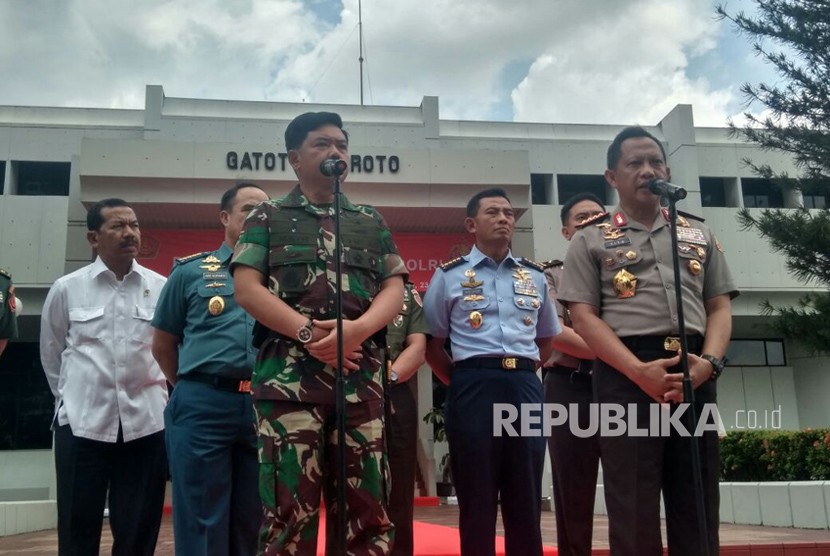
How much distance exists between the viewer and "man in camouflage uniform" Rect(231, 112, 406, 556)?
2244 millimetres

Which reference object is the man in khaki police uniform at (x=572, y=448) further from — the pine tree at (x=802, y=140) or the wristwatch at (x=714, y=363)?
the pine tree at (x=802, y=140)

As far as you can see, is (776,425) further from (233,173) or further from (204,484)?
(204,484)

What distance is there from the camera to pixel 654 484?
2539 millimetres

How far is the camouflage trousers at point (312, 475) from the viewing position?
7.30 ft

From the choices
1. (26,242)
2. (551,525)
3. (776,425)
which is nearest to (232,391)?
(551,525)

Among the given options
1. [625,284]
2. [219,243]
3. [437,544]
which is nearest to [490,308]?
[625,284]

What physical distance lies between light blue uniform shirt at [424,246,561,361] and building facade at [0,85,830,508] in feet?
26.1

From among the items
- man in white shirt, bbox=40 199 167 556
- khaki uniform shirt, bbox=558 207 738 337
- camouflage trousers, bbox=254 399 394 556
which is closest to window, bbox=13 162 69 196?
man in white shirt, bbox=40 199 167 556

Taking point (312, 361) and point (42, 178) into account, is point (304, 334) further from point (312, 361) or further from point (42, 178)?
point (42, 178)

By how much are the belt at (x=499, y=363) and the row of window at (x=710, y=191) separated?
35.4ft

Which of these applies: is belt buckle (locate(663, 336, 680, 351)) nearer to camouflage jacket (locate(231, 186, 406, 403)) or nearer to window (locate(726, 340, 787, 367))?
camouflage jacket (locate(231, 186, 406, 403))

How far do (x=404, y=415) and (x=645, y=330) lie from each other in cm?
144

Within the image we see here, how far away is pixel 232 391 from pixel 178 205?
8.48m

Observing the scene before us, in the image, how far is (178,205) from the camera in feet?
36.3
